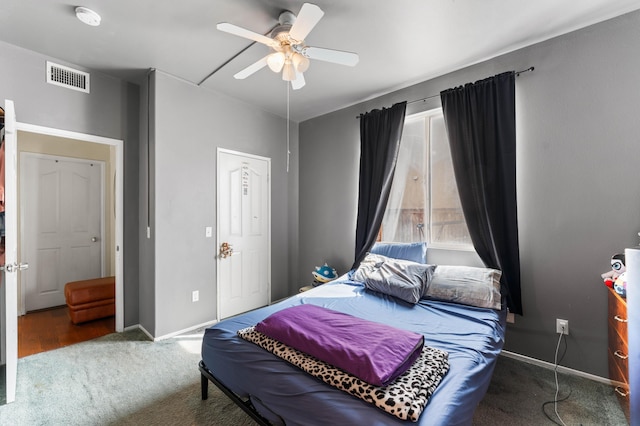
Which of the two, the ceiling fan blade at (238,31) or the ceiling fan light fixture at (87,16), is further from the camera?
the ceiling fan light fixture at (87,16)

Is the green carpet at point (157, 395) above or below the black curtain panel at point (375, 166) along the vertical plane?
below

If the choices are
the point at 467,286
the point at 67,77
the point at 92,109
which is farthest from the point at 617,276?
the point at 67,77

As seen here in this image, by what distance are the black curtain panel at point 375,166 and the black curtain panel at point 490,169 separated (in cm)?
62

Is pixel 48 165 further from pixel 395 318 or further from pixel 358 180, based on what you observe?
pixel 395 318

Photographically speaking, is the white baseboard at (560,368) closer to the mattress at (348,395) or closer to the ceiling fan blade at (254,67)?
the mattress at (348,395)

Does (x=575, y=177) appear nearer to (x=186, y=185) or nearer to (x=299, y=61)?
(x=299, y=61)

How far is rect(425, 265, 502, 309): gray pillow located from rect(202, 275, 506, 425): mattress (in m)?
0.06

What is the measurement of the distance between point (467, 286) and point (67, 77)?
4.05 metres

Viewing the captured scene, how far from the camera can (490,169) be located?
2504 millimetres

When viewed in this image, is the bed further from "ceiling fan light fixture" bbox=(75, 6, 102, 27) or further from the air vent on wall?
the air vent on wall

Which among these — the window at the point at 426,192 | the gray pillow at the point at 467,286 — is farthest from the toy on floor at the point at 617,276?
the window at the point at 426,192

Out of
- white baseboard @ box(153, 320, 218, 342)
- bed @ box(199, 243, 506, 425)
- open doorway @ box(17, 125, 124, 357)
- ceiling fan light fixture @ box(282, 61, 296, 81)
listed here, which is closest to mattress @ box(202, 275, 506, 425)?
bed @ box(199, 243, 506, 425)

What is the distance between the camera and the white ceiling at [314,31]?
6.42ft

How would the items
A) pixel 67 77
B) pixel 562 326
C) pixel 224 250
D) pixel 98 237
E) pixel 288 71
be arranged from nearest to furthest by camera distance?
pixel 288 71 < pixel 562 326 < pixel 67 77 < pixel 224 250 < pixel 98 237
